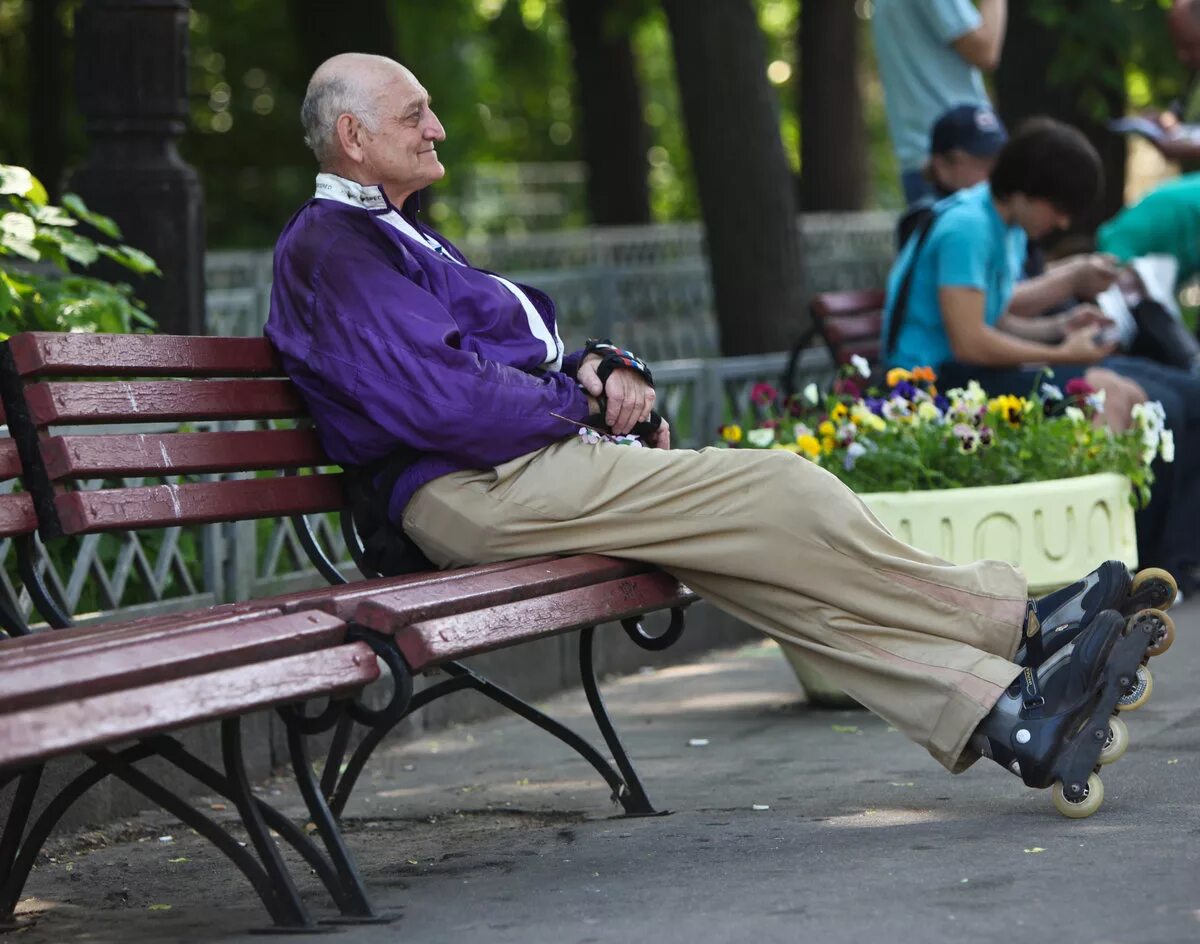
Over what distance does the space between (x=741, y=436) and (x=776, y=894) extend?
8.05 ft

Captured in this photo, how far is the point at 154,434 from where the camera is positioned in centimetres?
451

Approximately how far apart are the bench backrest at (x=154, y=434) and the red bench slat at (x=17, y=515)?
0.07 feet

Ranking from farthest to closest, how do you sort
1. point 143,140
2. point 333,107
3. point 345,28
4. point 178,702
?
point 345,28, point 143,140, point 333,107, point 178,702

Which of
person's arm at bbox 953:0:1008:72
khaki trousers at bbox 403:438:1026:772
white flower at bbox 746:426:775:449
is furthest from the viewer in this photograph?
person's arm at bbox 953:0:1008:72

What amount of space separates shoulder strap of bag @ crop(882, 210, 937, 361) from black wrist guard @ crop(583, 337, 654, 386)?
212 cm

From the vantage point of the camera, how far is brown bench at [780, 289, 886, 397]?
7.33m

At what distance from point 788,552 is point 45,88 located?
51.7ft

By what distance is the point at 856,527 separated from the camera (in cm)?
441

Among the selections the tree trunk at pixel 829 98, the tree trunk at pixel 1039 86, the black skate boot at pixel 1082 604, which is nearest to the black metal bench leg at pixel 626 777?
the black skate boot at pixel 1082 604

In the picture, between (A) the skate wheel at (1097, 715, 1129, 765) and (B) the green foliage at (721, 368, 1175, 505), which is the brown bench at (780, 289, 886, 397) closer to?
(B) the green foliage at (721, 368, 1175, 505)

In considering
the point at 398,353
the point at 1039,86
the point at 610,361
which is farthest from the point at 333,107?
the point at 1039,86

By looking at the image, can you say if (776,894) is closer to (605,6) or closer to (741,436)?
(741,436)

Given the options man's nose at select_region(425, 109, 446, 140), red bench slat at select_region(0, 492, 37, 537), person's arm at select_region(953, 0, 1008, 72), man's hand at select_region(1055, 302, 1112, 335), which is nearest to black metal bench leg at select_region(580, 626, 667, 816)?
man's nose at select_region(425, 109, 446, 140)

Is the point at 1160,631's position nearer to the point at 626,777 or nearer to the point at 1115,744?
the point at 1115,744
